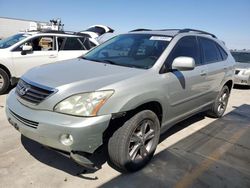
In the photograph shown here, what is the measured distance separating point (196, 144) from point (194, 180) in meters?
1.12

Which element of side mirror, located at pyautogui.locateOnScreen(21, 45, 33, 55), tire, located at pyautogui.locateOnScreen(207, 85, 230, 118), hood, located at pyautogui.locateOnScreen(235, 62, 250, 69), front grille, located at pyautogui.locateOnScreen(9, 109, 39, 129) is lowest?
tire, located at pyautogui.locateOnScreen(207, 85, 230, 118)

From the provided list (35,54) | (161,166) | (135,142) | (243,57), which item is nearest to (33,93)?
(135,142)

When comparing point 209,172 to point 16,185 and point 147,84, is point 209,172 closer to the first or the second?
point 147,84

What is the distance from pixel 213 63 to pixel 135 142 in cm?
250

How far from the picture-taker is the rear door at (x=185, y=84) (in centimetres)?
359

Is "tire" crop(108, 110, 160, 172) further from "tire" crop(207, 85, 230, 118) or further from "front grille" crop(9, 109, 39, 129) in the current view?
"tire" crop(207, 85, 230, 118)

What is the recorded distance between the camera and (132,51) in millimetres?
3955

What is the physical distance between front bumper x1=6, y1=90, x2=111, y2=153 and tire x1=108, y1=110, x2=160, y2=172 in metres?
0.25

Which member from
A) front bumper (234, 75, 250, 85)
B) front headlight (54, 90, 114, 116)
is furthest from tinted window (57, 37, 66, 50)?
front bumper (234, 75, 250, 85)

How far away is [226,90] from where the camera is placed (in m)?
5.78

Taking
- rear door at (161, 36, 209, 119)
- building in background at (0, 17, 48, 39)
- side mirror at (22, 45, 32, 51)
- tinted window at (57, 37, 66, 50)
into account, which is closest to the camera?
rear door at (161, 36, 209, 119)

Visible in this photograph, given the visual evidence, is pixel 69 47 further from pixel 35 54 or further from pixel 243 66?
pixel 243 66

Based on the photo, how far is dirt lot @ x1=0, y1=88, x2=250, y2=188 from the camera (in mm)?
3006

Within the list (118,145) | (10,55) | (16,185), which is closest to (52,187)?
(16,185)
